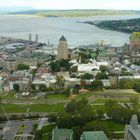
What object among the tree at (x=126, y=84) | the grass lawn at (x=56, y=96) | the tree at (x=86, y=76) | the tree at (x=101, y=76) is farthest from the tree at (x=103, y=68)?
the grass lawn at (x=56, y=96)

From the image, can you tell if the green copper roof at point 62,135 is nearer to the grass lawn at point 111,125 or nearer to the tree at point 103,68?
the grass lawn at point 111,125

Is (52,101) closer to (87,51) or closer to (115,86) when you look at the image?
(115,86)

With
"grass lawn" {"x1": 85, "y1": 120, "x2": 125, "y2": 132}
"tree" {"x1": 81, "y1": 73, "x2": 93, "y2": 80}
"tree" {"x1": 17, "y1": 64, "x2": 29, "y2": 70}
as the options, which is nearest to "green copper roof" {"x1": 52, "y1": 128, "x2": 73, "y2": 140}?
"grass lawn" {"x1": 85, "y1": 120, "x2": 125, "y2": 132}

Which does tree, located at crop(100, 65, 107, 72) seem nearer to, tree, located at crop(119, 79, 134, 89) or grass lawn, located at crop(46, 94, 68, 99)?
tree, located at crop(119, 79, 134, 89)

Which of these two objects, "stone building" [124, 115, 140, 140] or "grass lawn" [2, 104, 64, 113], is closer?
"stone building" [124, 115, 140, 140]

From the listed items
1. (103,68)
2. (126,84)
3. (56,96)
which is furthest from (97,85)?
(103,68)

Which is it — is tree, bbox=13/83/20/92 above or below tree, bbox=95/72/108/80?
below

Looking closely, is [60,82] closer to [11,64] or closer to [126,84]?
[126,84]

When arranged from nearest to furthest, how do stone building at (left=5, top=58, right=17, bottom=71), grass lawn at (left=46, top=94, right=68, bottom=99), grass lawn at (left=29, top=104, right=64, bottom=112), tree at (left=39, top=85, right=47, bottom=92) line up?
grass lawn at (left=29, top=104, right=64, bottom=112) < grass lawn at (left=46, top=94, right=68, bottom=99) < tree at (left=39, top=85, right=47, bottom=92) < stone building at (left=5, top=58, right=17, bottom=71)
